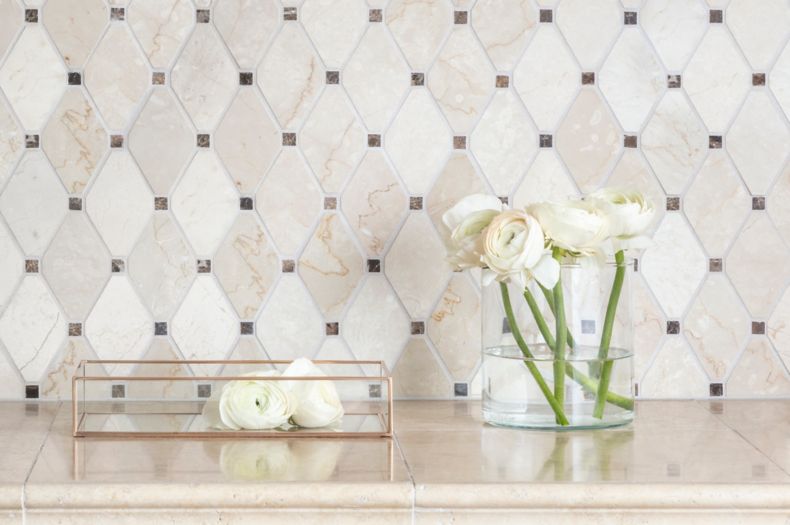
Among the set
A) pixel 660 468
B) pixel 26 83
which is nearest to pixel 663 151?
pixel 660 468

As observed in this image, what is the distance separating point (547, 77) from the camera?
146cm

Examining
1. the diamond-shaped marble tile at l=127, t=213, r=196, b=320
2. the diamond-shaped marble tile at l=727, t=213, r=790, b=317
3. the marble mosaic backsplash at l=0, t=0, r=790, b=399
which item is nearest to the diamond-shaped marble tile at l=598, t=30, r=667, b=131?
the marble mosaic backsplash at l=0, t=0, r=790, b=399

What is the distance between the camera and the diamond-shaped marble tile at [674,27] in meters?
1.46

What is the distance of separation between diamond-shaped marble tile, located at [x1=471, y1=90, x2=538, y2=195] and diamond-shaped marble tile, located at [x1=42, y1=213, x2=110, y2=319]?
1.89ft

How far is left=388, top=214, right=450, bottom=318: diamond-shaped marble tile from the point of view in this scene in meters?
1.46

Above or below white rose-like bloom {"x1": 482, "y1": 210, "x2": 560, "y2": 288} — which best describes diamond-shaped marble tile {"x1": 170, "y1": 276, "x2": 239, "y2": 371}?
below

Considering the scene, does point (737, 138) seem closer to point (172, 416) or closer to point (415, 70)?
point (415, 70)

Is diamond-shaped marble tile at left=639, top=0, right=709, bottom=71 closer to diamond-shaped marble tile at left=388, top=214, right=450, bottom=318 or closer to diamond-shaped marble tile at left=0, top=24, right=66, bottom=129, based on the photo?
diamond-shaped marble tile at left=388, top=214, right=450, bottom=318

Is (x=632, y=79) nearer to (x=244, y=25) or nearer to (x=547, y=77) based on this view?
(x=547, y=77)

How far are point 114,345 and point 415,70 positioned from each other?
60 cm

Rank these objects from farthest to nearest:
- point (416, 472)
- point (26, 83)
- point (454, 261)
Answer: point (26, 83) → point (454, 261) → point (416, 472)

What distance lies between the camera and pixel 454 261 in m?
1.23

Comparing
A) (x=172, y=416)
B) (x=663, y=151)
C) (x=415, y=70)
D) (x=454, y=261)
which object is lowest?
(x=172, y=416)

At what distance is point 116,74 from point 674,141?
830 mm
